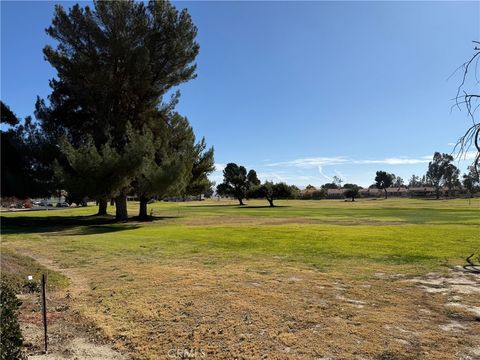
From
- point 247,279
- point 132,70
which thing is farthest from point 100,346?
point 132,70

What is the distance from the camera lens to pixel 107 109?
1451 inches

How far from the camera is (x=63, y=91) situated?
124 ft

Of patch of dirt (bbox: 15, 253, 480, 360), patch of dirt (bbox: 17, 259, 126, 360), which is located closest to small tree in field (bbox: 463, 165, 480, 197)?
patch of dirt (bbox: 15, 253, 480, 360)

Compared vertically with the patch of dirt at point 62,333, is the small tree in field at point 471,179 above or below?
above

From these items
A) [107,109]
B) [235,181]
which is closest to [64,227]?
[107,109]

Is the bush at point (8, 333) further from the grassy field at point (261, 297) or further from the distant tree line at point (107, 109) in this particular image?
the distant tree line at point (107, 109)

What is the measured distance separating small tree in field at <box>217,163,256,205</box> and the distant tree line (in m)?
58.0

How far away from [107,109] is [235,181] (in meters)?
62.2

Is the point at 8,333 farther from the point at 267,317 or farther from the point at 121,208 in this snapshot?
the point at 121,208

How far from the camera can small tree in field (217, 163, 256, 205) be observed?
9744 cm

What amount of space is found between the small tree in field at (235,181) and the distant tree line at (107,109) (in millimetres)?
57981

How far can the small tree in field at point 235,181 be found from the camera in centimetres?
9744

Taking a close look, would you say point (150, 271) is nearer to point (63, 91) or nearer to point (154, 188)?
point (154, 188)

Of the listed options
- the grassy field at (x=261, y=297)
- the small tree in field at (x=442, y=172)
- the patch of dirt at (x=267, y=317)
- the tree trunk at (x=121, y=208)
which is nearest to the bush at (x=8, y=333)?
the patch of dirt at (x=267, y=317)
